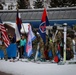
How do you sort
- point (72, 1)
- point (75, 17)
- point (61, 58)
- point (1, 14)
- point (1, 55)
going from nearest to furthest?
1. point (61, 58)
2. point (1, 55)
3. point (75, 17)
4. point (1, 14)
5. point (72, 1)

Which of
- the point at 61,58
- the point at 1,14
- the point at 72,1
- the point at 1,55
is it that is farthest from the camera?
the point at 72,1

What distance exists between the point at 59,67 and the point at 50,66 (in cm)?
41

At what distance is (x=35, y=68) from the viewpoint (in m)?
12.1

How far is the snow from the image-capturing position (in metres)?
11.4

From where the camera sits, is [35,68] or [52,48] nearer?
[35,68]

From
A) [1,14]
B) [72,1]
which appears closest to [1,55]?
[1,14]

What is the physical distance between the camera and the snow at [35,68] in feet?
37.5

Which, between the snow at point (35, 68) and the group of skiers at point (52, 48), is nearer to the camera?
the snow at point (35, 68)

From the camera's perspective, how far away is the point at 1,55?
→ 1536 centimetres

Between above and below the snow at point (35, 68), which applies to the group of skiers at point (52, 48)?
above

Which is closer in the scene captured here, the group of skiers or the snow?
the snow

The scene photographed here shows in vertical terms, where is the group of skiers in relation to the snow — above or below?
above

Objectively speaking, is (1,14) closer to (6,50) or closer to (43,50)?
(6,50)

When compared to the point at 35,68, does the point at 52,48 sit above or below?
above
